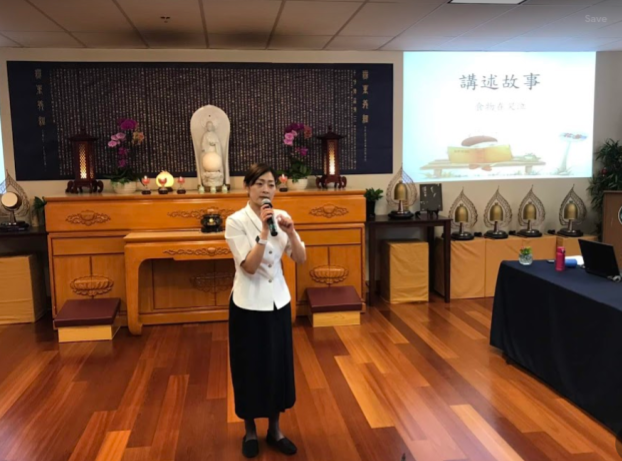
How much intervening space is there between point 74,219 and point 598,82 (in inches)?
208

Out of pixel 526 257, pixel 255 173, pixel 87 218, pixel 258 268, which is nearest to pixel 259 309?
pixel 258 268

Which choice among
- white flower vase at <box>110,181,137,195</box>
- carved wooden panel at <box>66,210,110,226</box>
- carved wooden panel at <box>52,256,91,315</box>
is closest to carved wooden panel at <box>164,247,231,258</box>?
carved wooden panel at <box>66,210,110,226</box>

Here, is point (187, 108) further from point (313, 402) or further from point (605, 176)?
point (605, 176)

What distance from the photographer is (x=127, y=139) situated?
5.01m

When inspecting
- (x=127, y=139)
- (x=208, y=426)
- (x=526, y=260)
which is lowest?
(x=208, y=426)

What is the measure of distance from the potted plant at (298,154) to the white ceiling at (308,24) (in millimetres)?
761

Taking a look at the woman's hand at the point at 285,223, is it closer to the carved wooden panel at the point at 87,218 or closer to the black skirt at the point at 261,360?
the black skirt at the point at 261,360

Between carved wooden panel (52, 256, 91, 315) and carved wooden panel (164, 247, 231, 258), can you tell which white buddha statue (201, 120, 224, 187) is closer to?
carved wooden panel (164, 247, 231, 258)

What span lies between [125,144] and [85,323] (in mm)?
1750

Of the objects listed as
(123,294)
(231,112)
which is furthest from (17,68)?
(123,294)

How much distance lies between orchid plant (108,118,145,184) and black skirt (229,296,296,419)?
276 centimetres

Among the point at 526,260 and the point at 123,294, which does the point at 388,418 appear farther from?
the point at 123,294

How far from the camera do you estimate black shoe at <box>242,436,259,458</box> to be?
249 centimetres

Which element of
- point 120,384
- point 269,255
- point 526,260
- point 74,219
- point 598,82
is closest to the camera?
point 269,255
